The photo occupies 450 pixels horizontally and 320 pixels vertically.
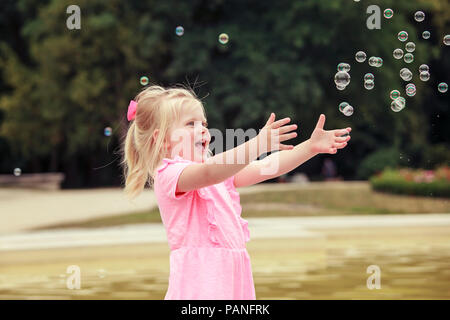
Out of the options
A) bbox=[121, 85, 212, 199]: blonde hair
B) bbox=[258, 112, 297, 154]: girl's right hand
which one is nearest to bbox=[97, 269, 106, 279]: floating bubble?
bbox=[121, 85, 212, 199]: blonde hair

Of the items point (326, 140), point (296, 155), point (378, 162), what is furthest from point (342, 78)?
point (378, 162)

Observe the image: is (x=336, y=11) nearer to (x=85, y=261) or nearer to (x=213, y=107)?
(x=213, y=107)

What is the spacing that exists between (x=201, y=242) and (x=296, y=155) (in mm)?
550

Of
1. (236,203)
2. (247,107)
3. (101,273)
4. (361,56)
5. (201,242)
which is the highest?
(247,107)

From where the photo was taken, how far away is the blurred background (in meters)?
12.2

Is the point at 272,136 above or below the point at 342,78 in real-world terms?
below

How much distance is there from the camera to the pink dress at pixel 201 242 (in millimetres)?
3023

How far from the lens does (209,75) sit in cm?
2442

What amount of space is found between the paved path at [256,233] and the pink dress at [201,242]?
18.7 ft

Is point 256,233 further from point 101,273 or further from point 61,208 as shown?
point 61,208

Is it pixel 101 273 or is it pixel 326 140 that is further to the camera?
pixel 101 273

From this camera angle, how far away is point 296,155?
3.21 metres

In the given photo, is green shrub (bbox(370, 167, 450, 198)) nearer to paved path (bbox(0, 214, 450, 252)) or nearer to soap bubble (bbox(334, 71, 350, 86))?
paved path (bbox(0, 214, 450, 252))
